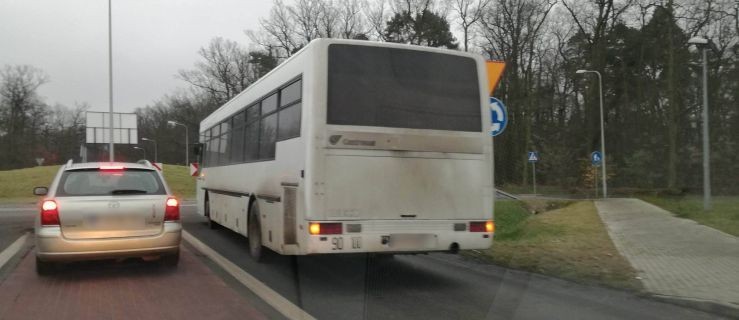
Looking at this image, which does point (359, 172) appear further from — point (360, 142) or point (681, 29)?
point (681, 29)

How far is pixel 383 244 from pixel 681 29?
3517 cm

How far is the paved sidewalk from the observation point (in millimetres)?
7117

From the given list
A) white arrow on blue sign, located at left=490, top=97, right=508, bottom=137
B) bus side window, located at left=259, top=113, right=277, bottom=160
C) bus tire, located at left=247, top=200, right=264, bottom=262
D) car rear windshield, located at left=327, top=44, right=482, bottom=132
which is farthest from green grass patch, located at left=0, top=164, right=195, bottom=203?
car rear windshield, located at left=327, top=44, right=482, bottom=132

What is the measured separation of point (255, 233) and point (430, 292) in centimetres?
329

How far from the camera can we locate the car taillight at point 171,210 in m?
7.79

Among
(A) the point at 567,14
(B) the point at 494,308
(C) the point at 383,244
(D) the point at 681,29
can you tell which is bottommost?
(B) the point at 494,308

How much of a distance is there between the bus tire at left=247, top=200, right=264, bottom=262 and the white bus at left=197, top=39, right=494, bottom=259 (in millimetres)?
848

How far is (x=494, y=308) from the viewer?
6.37m

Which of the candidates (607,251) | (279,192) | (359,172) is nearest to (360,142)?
(359,172)

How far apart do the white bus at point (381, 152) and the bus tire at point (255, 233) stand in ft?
2.78

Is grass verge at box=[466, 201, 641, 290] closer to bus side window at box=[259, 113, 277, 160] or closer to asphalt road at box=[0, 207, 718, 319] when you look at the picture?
asphalt road at box=[0, 207, 718, 319]

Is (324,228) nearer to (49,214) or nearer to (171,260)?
(171,260)

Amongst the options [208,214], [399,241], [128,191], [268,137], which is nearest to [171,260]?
[128,191]

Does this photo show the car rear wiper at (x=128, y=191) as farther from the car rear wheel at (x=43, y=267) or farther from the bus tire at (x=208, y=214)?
the bus tire at (x=208, y=214)
